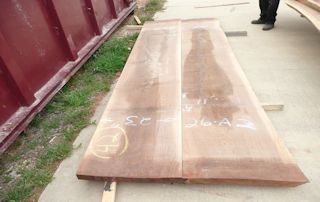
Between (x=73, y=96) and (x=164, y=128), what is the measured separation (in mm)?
1538

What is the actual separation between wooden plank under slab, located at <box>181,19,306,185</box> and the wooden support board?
3.52 ft

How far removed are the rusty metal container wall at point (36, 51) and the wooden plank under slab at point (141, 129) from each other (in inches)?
33.2

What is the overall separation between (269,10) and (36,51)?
3673mm

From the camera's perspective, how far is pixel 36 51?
3.44 m

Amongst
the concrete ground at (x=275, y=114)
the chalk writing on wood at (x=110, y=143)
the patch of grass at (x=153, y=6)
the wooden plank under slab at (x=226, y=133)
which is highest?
the chalk writing on wood at (x=110, y=143)

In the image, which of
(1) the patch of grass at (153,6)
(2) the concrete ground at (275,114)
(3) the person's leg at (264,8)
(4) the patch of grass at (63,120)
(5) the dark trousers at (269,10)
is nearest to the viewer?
(2) the concrete ground at (275,114)

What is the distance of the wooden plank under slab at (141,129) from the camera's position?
2281mm

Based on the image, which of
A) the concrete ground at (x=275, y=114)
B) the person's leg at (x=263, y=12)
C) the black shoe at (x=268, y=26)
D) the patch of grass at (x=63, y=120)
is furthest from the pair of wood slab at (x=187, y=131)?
the person's leg at (x=263, y=12)

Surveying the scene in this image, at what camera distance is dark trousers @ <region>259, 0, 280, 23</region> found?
4988 mm

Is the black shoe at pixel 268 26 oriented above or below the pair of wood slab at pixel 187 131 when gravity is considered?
below

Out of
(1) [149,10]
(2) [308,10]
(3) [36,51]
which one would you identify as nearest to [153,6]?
(1) [149,10]

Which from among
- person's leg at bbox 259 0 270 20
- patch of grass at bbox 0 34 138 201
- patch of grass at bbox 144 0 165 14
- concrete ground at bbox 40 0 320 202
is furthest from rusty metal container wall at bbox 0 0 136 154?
person's leg at bbox 259 0 270 20

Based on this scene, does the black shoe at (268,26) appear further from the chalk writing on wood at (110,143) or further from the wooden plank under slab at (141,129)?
the chalk writing on wood at (110,143)

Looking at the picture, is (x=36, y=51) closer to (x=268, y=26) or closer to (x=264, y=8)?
(x=268, y=26)
